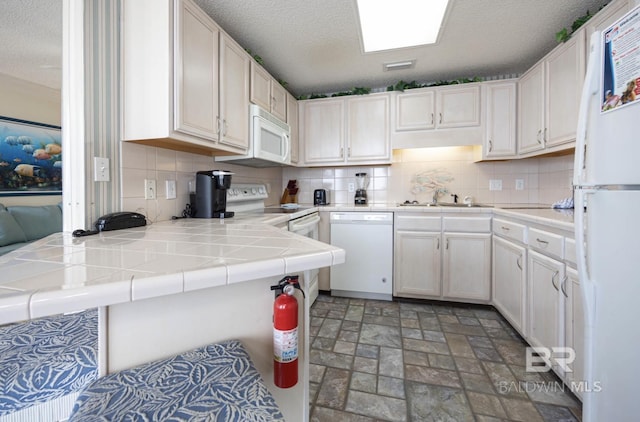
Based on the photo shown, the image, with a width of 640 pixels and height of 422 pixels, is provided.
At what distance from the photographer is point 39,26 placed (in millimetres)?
1873

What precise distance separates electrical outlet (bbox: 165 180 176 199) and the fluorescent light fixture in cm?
158

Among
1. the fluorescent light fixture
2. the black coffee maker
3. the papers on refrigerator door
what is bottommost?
the black coffee maker

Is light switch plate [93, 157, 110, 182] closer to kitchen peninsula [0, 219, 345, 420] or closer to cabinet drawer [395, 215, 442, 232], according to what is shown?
kitchen peninsula [0, 219, 345, 420]

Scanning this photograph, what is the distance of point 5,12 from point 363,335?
10.3ft

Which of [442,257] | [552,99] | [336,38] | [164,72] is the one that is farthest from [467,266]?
[164,72]

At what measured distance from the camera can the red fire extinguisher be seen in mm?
780

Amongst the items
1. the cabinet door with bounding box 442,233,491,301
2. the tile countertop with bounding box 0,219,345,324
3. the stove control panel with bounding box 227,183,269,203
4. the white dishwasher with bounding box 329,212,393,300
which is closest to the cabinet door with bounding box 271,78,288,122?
the stove control panel with bounding box 227,183,269,203

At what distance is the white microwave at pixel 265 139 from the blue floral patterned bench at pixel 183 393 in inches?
61.8

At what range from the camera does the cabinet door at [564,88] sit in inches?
68.7

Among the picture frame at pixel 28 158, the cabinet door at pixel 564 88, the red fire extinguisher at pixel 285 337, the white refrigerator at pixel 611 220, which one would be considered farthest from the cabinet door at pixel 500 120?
the picture frame at pixel 28 158

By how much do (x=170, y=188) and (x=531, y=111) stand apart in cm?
284

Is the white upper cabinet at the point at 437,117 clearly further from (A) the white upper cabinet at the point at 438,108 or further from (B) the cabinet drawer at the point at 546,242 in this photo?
(B) the cabinet drawer at the point at 546,242

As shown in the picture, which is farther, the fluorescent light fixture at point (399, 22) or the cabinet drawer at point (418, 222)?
the cabinet drawer at point (418, 222)

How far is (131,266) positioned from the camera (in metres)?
0.65
